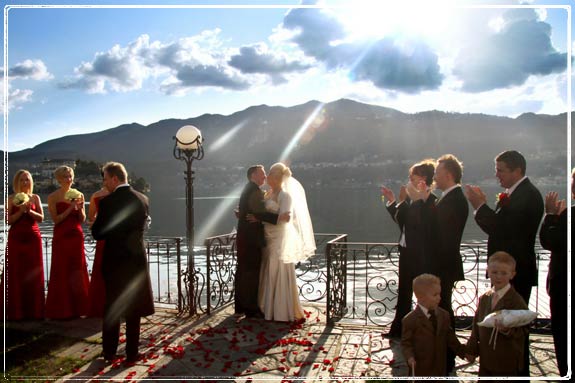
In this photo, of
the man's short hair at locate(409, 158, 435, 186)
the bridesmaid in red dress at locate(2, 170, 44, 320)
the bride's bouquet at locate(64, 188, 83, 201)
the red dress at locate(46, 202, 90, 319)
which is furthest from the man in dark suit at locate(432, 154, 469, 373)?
the bridesmaid in red dress at locate(2, 170, 44, 320)

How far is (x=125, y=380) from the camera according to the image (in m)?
5.39

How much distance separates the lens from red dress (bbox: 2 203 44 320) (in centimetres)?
806

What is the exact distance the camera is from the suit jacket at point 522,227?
4.71 metres

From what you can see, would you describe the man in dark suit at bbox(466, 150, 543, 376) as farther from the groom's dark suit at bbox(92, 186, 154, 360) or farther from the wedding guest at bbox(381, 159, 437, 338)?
the groom's dark suit at bbox(92, 186, 154, 360)

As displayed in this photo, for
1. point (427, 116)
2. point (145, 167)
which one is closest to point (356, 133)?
point (427, 116)

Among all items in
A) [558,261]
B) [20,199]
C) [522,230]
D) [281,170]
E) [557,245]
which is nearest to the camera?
[557,245]

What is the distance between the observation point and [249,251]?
8070 millimetres

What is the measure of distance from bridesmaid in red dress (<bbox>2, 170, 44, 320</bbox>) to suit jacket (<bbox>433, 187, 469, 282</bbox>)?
5.96 m

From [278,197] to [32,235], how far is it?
13.0ft

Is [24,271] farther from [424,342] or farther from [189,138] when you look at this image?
[424,342]

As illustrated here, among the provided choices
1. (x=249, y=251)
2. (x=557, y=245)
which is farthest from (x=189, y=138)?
(x=557, y=245)

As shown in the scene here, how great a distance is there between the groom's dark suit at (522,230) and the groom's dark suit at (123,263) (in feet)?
12.6

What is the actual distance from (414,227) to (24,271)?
6015 millimetres

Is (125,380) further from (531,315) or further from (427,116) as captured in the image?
(427,116)
